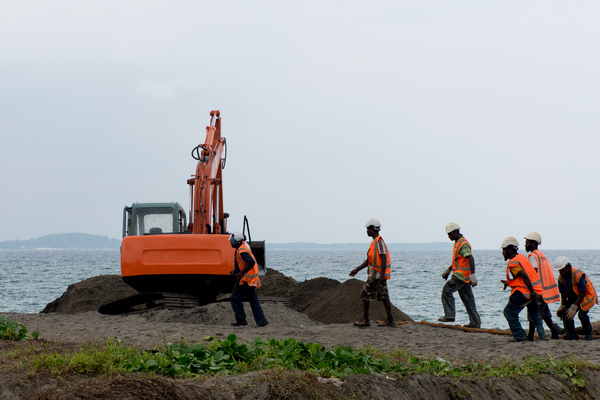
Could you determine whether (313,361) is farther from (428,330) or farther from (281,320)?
(281,320)

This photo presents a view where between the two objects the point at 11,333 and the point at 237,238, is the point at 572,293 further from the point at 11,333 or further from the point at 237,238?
the point at 11,333

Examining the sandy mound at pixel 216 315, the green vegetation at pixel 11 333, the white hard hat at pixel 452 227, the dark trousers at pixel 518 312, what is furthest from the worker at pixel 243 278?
the dark trousers at pixel 518 312

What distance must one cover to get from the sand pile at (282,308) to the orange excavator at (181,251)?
2.14 feet

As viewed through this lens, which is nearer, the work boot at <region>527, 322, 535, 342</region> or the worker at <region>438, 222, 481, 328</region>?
the work boot at <region>527, 322, 535, 342</region>

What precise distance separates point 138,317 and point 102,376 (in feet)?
26.0

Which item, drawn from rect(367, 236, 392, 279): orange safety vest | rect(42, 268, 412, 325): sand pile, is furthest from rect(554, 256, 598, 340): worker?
rect(42, 268, 412, 325): sand pile

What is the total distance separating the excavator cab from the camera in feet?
52.8

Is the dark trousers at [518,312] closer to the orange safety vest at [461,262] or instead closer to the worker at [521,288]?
the worker at [521,288]

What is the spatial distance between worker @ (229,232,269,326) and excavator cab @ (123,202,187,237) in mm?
5246

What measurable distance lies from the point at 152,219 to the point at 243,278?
5990mm

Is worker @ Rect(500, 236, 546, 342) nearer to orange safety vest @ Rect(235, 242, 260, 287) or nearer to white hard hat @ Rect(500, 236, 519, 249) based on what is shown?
white hard hat @ Rect(500, 236, 519, 249)

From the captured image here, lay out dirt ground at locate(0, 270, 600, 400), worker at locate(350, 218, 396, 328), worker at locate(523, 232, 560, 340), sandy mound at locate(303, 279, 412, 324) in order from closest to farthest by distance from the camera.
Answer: dirt ground at locate(0, 270, 600, 400) < worker at locate(523, 232, 560, 340) < worker at locate(350, 218, 396, 328) < sandy mound at locate(303, 279, 412, 324)

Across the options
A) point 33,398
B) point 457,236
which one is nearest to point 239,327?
point 457,236

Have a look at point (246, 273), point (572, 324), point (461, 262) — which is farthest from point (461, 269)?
point (246, 273)
